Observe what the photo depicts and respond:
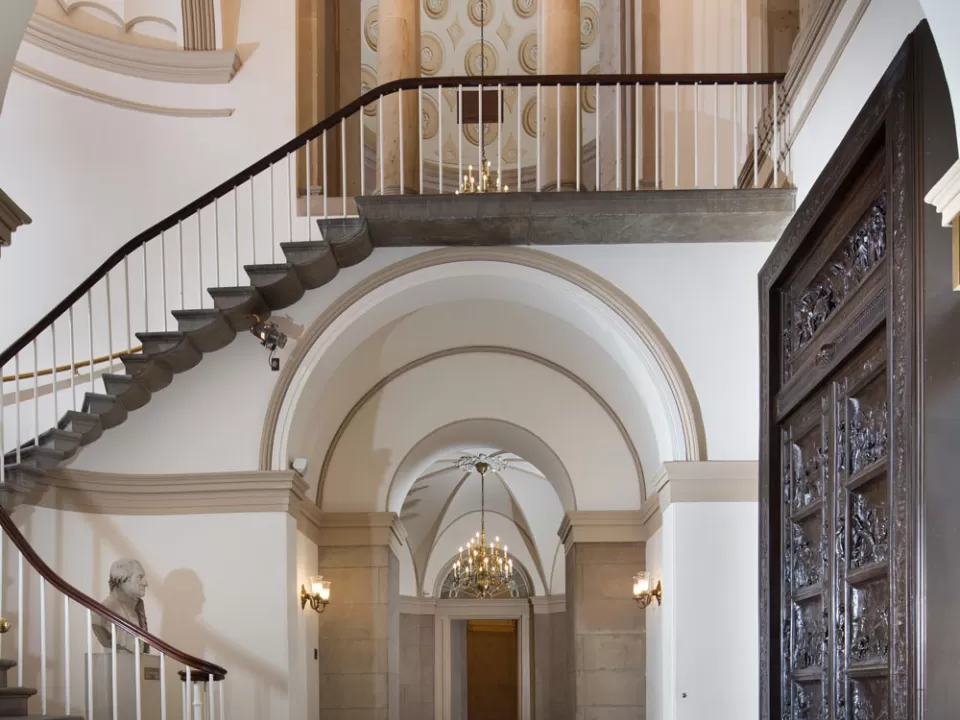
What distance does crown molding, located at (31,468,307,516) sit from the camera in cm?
940

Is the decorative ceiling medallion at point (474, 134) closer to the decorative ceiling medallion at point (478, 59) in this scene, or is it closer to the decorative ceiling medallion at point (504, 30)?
the decorative ceiling medallion at point (478, 59)

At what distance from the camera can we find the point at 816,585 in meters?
6.33

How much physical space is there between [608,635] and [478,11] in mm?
10072

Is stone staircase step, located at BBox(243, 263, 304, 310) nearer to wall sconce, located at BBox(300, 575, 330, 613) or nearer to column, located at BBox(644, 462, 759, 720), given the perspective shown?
wall sconce, located at BBox(300, 575, 330, 613)

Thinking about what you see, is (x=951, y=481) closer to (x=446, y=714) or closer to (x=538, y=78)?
(x=538, y=78)

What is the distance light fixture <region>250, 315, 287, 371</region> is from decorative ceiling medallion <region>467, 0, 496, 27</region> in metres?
9.85

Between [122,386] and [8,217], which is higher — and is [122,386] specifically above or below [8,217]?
below

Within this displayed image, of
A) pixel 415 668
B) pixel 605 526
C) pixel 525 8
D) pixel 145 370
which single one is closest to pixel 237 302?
pixel 145 370

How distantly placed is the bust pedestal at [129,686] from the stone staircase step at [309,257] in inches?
120

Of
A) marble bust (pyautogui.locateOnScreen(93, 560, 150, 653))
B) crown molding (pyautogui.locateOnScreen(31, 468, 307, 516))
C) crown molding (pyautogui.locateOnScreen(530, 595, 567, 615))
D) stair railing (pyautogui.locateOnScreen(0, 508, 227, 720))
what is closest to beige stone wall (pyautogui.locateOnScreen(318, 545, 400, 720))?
crown molding (pyautogui.locateOnScreen(31, 468, 307, 516))

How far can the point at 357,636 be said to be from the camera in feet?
39.3

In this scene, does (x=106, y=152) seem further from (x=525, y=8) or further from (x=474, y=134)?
(x=525, y=8)

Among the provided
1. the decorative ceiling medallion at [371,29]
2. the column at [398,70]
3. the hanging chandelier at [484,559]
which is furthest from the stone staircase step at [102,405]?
the hanging chandelier at [484,559]

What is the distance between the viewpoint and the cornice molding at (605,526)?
479 inches
